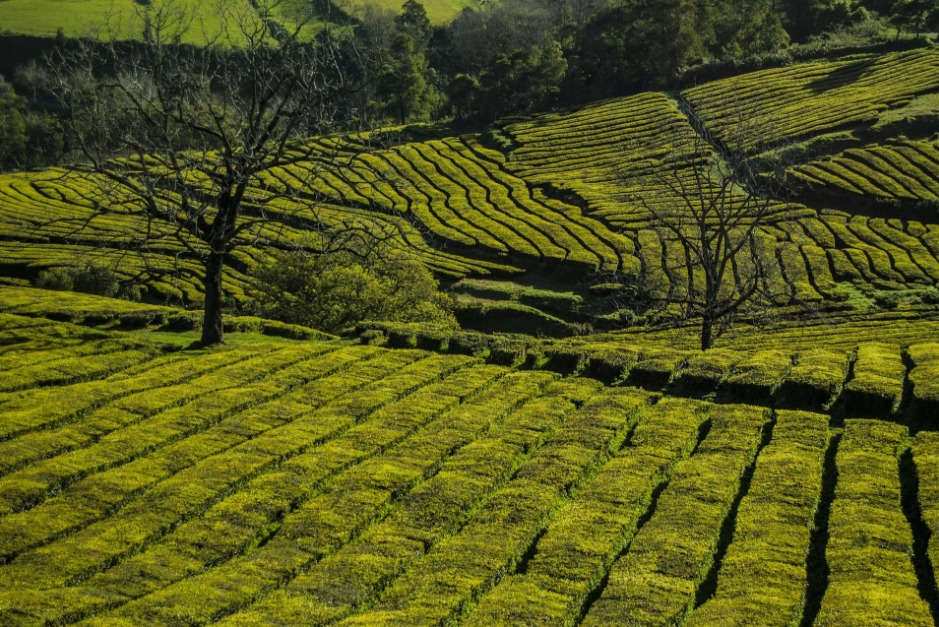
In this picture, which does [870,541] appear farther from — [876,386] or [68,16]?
[68,16]

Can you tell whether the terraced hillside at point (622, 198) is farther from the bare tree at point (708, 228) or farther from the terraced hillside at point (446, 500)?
the terraced hillside at point (446, 500)

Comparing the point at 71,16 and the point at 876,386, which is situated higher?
the point at 71,16

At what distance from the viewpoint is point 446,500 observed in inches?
687

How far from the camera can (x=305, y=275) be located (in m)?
47.2

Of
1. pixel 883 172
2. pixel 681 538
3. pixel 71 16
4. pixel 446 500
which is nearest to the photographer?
pixel 681 538

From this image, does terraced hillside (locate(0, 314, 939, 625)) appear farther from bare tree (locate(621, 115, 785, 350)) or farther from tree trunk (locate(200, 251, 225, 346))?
bare tree (locate(621, 115, 785, 350))

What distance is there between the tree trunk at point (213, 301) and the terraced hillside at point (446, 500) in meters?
2.93

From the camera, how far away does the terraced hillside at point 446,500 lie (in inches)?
554

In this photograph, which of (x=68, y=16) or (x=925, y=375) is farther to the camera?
(x=68, y=16)

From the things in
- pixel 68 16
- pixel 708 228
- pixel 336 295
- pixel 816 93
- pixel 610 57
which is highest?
pixel 68 16

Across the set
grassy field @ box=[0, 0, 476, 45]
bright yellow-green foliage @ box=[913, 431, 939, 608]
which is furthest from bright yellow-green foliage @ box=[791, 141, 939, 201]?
grassy field @ box=[0, 0, 476, 45]

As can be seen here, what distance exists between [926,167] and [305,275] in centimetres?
5670

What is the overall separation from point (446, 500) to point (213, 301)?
12669mm

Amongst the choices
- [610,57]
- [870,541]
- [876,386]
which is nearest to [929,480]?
[870,541]
